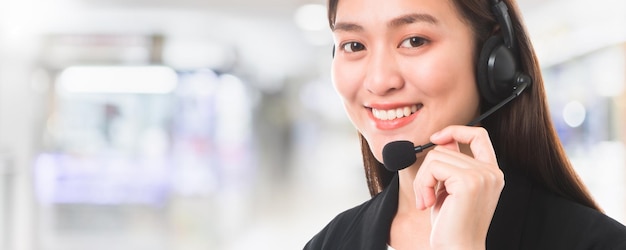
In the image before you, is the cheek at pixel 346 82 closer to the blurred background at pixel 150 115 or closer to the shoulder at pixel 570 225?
the shoulder at pixel 570 225

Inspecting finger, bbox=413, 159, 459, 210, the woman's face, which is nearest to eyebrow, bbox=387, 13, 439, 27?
the woman's face

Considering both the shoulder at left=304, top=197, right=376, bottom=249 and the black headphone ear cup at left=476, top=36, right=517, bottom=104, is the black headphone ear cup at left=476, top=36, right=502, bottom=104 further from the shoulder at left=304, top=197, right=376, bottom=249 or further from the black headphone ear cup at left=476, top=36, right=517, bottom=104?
the shoulder at left=304, top=197, right=376, bottom=249

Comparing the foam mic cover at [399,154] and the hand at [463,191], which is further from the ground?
the foam mic cover at [399,154]

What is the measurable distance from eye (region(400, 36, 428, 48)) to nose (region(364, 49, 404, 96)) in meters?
0.03

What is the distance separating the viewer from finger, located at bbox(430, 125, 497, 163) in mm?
912

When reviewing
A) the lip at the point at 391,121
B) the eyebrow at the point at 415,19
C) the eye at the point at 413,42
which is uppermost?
the eyebrow at the point at 415,19

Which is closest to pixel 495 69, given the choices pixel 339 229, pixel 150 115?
pixel 339 229

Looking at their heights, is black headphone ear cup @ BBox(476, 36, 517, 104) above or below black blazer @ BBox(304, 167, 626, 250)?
above

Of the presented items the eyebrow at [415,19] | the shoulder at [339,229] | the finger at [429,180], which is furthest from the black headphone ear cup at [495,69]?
the shoulder at [339,229]

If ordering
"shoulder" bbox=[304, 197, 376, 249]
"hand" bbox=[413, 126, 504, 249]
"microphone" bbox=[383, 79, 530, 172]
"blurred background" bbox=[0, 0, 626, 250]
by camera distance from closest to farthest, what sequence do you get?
"hand" bbox=[413, 126, 504, 249] < "microphone" bbox=[383, 79, 530, 172] < "shoulder" bbox=[304, 197, 376, 249] < "blurred background" bbox=[0, 0, 626, 250]

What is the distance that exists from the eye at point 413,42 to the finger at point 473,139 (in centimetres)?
15

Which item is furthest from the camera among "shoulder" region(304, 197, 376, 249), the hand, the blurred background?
the blurred background

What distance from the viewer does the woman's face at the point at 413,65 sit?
1.03 metres

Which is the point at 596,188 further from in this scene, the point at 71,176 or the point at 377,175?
the point at 377,175
